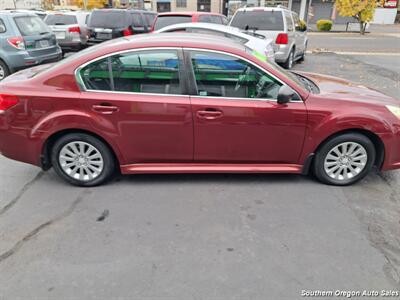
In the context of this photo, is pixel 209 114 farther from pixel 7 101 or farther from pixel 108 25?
pixel 108 25

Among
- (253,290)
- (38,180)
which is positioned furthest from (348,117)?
(38,180)

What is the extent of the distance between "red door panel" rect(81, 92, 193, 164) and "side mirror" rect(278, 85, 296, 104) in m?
0.93

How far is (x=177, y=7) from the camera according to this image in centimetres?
4597

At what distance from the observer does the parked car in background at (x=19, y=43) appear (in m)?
7.52

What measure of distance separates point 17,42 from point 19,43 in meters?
0.04

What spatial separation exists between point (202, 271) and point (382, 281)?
133cm

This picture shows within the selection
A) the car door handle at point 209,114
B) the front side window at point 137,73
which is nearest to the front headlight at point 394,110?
the car door handle at point 209,114

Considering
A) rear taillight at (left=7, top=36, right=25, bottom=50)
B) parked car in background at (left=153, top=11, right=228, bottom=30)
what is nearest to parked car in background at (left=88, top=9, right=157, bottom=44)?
parked car in background at (left=153, top=11, right=228, bottom=30)

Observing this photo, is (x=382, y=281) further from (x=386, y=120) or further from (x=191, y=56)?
(x=191, y=56)

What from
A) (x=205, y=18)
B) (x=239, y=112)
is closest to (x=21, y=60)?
(x=205, y=18)

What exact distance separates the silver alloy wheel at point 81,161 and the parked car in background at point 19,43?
A: 5419 millimetres

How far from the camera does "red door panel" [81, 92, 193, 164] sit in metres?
3.28

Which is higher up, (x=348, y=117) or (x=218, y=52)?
(x=218, y=52)

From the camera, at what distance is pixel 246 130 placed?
3.39 metres
